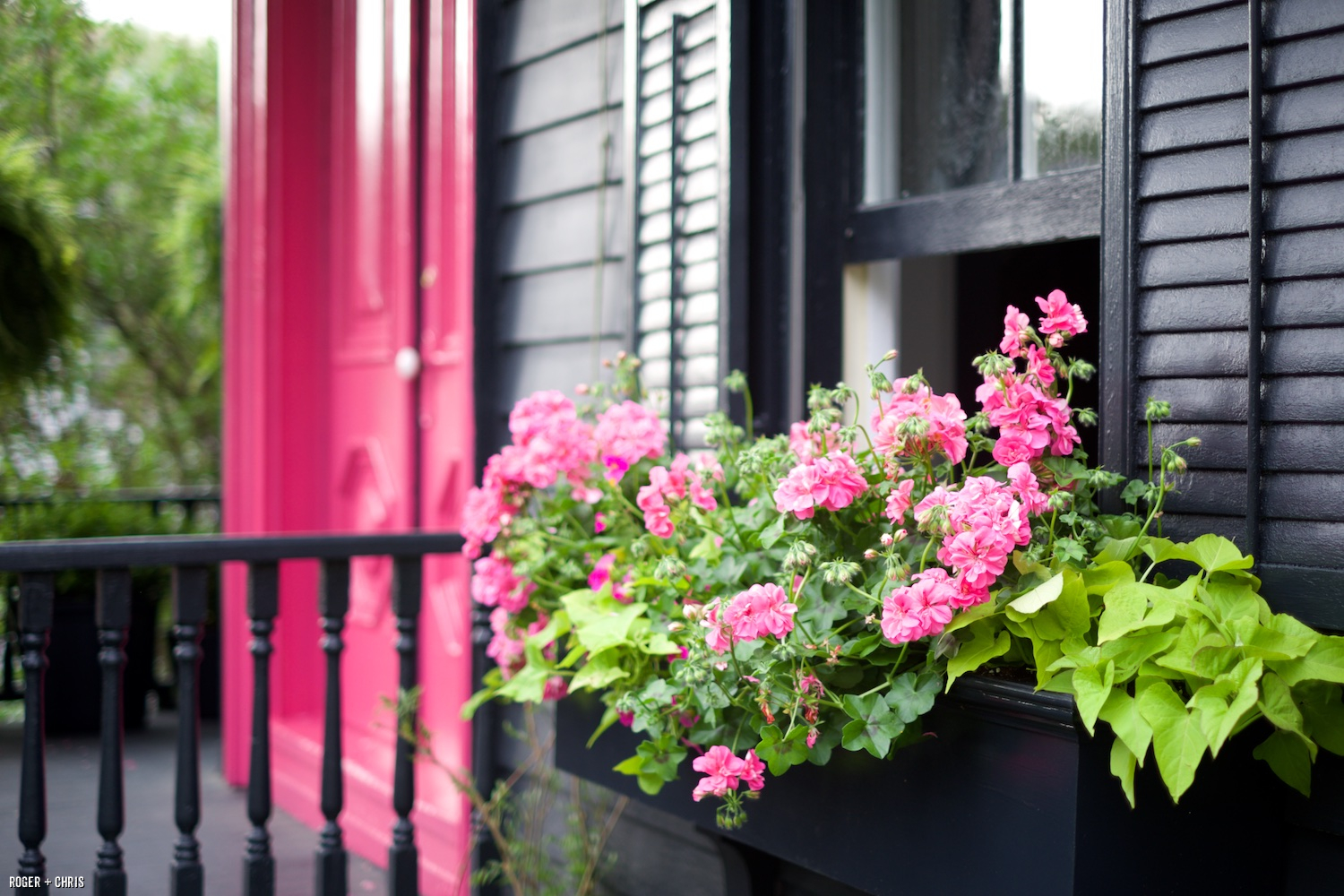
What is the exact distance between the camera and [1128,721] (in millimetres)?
1034

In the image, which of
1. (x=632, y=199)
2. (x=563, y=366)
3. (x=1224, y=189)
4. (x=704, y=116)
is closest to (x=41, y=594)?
(x=563, y=366)

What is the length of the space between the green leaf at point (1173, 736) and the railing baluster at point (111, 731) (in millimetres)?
1622

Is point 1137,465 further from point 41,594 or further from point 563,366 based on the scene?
point 41,594

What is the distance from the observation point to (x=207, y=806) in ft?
11.6

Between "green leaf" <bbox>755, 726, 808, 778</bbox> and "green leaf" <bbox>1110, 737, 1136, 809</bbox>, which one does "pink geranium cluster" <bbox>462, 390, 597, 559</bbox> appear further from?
"green leaf" <bbox>1110, 737, 1136, 809</bbox>

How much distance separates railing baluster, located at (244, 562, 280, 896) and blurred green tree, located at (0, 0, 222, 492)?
5.67 meters

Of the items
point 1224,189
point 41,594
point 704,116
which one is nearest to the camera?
point 1224,189

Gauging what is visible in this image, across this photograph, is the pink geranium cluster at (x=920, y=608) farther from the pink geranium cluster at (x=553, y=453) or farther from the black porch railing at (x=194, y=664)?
the black porch railing at (x=194, y=664)

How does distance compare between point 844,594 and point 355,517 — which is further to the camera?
point 355,517

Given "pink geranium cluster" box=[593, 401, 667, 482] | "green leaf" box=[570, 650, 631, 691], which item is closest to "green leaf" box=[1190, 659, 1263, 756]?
"green leaf" box=[570, 650, 631, 691]

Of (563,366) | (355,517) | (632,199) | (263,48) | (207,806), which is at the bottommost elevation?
(207,806)

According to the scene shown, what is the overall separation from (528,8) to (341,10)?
1.18m

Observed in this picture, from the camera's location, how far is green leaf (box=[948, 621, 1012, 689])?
1156mm

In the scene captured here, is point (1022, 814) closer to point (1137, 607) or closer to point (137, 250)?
point (1137, 607)
